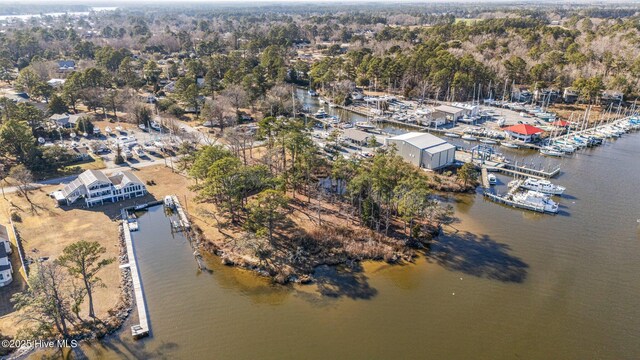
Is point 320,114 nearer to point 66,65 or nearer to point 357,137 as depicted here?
point 357,137

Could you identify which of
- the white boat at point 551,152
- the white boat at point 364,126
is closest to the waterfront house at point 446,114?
the white boat at point 364,126

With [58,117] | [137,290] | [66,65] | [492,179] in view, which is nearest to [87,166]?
[58,117]

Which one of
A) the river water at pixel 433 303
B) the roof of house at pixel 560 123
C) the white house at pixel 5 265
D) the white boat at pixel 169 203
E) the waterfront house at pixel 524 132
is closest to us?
the river water at pixel 433 303

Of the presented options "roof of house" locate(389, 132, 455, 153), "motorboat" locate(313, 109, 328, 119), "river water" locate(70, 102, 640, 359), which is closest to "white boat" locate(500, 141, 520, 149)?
"roof of house" locate(389, 132, 455, 153)

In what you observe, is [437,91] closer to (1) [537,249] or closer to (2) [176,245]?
(1) [537,249]

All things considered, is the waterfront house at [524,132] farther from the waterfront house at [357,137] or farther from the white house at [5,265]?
the white house at [5,265]

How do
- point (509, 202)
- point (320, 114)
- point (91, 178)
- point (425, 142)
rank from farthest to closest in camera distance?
1. point (320, 114)
2. point (425, 142)
3. point (509, 202)
4. point (91, 178)
